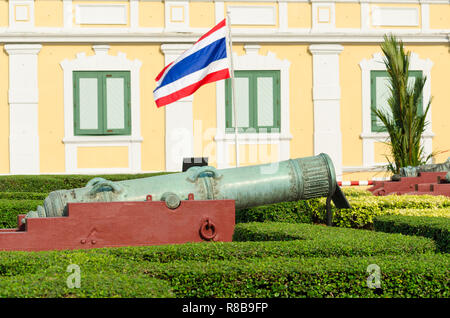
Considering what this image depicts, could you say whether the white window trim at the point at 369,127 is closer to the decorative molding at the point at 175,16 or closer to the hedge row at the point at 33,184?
the decorative molding at the point at 175,16

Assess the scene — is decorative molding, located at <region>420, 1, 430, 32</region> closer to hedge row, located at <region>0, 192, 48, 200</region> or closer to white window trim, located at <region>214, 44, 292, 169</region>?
white window trim, located at <region>214, 44, 292, 169</region>

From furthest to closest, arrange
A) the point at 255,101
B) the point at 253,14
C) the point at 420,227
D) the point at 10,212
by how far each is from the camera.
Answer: the point at 253,14, the point at 255,101, the point at 10,212, the point at 420,227

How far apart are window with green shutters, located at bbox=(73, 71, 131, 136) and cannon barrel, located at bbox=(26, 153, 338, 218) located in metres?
10.2

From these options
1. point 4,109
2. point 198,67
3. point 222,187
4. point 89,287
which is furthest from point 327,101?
point 89,287

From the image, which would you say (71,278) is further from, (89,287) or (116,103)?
(116,103)

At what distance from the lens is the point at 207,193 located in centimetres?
746

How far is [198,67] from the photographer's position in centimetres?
1234

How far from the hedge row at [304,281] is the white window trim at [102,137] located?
1276cm

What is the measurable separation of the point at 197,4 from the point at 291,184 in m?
11.5

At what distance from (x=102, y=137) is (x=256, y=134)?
13.7 ft

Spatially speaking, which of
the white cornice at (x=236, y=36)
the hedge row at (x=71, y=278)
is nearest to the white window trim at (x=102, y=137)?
the white cornice at (x=236, y=36)

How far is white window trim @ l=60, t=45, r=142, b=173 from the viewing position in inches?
690

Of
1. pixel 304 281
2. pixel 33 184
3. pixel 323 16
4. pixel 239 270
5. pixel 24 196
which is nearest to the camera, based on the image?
pixel 304 281

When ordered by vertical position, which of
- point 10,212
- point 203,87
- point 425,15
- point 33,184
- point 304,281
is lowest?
point 304,281
